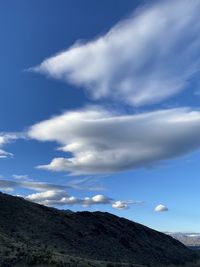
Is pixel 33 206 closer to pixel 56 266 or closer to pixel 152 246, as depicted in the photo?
pixel 152 246

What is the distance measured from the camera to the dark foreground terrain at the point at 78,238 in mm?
51750

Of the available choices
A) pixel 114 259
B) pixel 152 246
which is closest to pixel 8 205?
pixel 114 259

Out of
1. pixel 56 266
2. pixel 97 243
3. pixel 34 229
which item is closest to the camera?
pixel 56 266

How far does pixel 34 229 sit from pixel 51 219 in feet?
36.5

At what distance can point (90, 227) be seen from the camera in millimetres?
85062

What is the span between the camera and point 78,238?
2906 inches

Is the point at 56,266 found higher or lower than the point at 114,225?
lower

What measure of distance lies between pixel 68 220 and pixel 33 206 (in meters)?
8.00

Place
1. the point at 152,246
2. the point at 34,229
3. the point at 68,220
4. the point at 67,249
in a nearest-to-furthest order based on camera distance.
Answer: the point at 67,249 → the point at 34,229 → the point at 68,220 → the point at 152,246

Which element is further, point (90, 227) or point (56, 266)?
point (90, 227)

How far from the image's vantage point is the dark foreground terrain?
5175cm

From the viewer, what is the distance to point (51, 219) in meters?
79.5

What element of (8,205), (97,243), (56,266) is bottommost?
(56,266)

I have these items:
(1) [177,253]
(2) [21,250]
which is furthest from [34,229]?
(1) [177,253]
